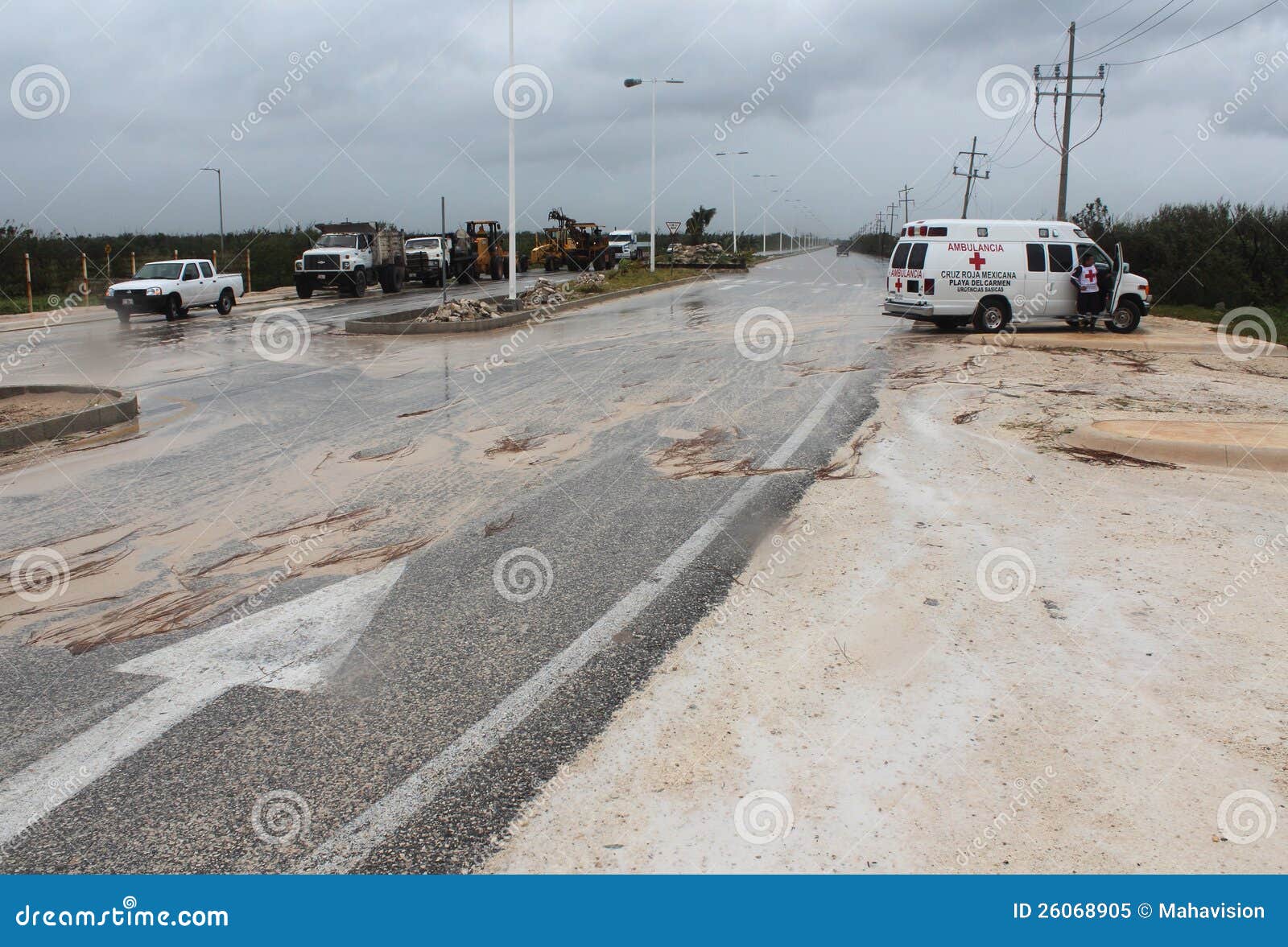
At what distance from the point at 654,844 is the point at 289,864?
115 cm

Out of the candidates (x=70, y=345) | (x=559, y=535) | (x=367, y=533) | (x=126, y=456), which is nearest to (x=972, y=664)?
(x=559, y=535)

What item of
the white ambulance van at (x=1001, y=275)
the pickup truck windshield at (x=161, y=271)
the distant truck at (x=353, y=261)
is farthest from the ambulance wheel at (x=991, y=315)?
the distant truck at (x=353, y=261)

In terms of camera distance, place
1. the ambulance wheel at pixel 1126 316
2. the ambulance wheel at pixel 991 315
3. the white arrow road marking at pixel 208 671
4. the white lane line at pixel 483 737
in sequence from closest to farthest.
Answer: the white lane line at pixel 483 737, the white arrow road marking at pixel 208 671, the ambulance wheel at pixel 991 315, the ambulance wheel at pixel 1126 316

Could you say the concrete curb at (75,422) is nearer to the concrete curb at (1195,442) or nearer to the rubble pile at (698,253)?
the concrete curb at (1195,442)

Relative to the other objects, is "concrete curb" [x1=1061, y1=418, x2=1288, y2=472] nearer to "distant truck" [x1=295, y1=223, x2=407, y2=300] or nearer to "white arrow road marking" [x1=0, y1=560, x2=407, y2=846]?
"white arrow road marking" [x1=0, y1=560, x2=407, y2=846]

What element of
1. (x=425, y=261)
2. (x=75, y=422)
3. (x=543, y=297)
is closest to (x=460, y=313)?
(x=543, y=297)

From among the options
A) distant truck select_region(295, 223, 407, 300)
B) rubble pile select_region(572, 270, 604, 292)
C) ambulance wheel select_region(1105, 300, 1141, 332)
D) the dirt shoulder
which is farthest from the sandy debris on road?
distant truck select_region(295, 223, 407, 300)

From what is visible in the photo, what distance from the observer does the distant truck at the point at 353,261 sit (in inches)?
1409

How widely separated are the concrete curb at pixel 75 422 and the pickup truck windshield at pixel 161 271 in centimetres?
1676

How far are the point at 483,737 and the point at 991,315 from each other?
18.6 metres

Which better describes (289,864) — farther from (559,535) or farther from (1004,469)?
(1004,469)

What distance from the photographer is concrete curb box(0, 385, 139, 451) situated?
10422 millimetres

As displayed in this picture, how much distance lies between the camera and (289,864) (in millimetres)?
3094

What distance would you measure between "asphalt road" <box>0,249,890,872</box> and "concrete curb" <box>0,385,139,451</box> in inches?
13.9
